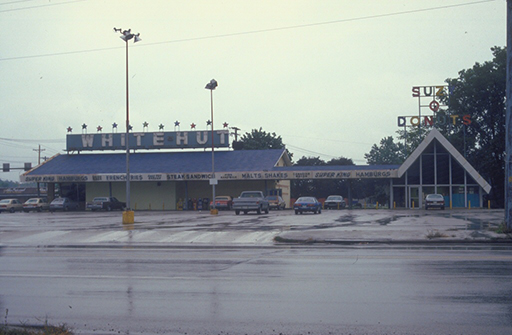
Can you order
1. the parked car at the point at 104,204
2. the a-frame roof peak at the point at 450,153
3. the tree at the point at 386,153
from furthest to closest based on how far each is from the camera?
the tree at the point at 386,153, the parked car at the point at 104,204, the a-frame roof peak at the point at 450,153

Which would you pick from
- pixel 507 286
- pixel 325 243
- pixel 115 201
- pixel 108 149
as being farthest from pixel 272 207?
pixel 507 286

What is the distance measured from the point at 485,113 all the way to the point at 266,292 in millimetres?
62591

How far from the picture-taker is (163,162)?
62656mm

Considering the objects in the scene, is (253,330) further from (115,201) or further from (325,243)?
(115,201)

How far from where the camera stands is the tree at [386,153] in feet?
371

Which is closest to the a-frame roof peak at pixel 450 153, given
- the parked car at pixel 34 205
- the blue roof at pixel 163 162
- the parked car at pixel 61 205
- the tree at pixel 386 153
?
the blue roof at pixel 163 162

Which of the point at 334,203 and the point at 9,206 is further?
the point at 9,206

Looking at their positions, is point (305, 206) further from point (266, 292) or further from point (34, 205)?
point (34, 205)

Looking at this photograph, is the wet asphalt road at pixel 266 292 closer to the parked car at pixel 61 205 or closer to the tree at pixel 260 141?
the parked car at pixel 61 205

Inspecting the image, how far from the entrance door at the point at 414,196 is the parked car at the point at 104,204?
102 feet

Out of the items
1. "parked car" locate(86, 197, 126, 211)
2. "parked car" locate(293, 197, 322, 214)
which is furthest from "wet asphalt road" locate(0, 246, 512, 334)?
"parked car" locate(86, 197, 126, 211)

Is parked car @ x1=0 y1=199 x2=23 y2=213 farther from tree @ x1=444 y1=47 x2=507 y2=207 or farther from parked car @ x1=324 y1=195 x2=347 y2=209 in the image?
tree @ x1=444 y1=47 x2=507 y2=207

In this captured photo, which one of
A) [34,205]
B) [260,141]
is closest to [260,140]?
[260,141]

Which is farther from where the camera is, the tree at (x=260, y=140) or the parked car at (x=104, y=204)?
the tree at (x=260, y=140)
